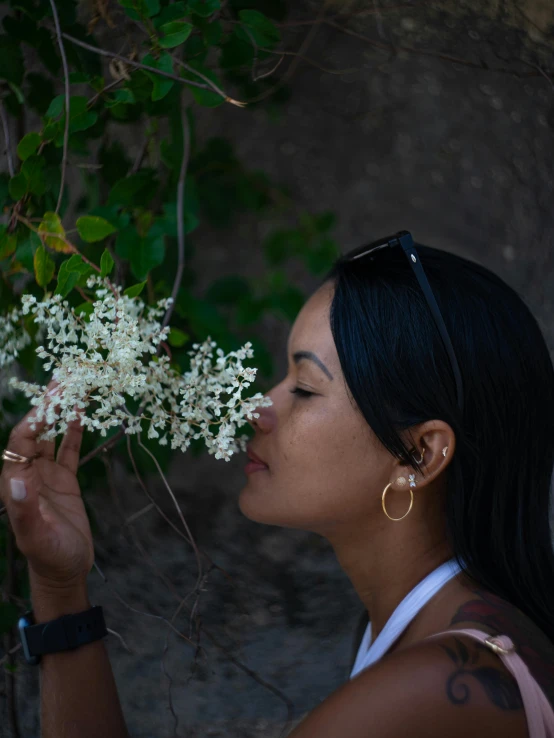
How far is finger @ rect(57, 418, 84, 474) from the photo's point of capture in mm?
1528

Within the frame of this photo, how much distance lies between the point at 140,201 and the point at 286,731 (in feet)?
5.09

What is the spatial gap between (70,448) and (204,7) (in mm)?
904

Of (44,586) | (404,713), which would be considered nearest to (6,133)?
(44,586)

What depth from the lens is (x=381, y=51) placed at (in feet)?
7.85

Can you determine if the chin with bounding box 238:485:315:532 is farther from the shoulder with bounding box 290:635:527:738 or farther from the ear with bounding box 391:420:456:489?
the shoulder with bounding box 290:635:527:738

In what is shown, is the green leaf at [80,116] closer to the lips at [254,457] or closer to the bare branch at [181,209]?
the bare branch at [181,209]

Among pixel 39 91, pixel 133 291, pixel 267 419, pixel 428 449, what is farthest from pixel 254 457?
pixel 39 91

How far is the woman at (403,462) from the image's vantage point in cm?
143

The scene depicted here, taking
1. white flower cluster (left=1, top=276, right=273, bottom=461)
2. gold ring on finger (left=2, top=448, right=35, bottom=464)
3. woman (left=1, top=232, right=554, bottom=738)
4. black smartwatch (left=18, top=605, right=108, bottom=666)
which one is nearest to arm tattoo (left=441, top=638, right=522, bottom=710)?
woman (left=1, top=232, right=554, bottom=738)

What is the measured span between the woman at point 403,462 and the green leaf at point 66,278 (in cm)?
26

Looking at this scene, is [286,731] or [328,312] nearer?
[328,312]

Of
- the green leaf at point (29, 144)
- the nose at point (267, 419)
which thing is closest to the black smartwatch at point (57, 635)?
the nose at point (267, 419)

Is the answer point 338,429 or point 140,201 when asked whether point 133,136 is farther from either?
point 338,429

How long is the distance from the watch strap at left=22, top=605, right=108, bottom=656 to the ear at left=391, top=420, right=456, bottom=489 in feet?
2.18
